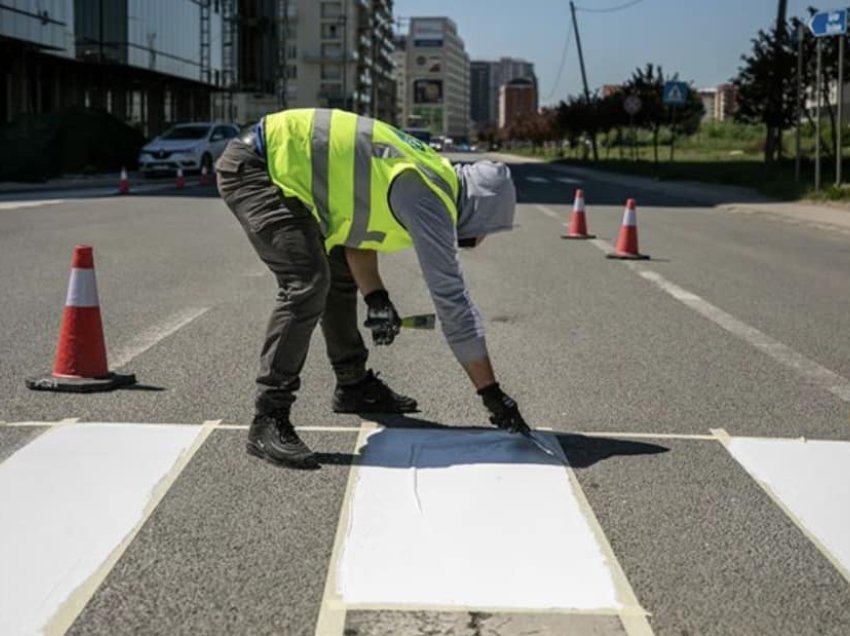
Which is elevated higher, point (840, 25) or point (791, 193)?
point (840, 25)

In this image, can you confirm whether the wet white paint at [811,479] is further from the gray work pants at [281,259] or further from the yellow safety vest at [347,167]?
the gray work pants at [281,259]

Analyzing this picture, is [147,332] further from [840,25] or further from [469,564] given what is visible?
[840,25]

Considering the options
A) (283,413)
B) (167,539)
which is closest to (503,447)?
(283,413)

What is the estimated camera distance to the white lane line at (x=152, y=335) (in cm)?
702

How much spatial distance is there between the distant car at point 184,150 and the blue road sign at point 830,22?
726 inches

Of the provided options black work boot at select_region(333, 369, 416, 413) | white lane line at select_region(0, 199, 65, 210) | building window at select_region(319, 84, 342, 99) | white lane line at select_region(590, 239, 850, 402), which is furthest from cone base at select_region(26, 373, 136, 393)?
building window at select_region(319, 84, 342, 99)

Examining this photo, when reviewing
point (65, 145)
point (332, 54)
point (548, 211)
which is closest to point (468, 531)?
point (548, 211)

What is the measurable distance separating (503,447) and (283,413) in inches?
38.4

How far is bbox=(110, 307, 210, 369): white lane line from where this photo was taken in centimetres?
702

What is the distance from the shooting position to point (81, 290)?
243 inches

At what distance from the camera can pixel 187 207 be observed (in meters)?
22.2

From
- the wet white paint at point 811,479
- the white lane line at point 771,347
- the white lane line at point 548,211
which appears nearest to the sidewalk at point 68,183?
the white lane line at point 548,211

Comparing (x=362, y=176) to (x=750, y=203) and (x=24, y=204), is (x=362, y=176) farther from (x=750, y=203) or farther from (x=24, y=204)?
(x=750, y=203)

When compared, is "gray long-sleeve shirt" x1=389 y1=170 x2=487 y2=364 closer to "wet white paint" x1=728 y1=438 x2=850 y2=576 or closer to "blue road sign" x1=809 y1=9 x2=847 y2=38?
"wet white paint" x1=728 y1=438 x2=850 y2=576
